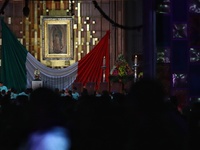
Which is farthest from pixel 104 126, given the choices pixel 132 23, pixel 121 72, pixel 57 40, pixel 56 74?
pixel 132 23

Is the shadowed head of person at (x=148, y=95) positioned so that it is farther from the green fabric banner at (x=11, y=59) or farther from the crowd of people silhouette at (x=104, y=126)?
the green fabric banner at (x=11, y=59)

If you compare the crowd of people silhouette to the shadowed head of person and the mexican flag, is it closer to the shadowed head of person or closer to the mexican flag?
the shadowed head of person

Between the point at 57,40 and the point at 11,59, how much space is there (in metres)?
2.72

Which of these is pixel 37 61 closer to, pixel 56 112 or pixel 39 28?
pixel 39 28

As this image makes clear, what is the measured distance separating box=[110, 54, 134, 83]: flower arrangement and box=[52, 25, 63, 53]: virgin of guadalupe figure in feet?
9.68

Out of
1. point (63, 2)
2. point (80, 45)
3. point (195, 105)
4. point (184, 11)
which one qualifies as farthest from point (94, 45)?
point (195, 105)

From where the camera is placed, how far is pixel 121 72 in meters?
19.4

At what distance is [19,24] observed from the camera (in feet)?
73.0

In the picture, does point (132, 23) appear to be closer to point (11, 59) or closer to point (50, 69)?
A: point (50, 69)

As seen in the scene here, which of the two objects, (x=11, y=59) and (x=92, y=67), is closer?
(x=11, y=59)

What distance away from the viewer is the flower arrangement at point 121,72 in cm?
1897

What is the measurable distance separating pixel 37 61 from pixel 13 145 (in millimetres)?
16921

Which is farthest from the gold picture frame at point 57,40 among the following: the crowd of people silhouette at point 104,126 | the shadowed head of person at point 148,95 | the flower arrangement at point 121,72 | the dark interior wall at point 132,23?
the shadowed head of person at point 148,95

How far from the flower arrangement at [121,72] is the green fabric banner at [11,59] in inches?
137
